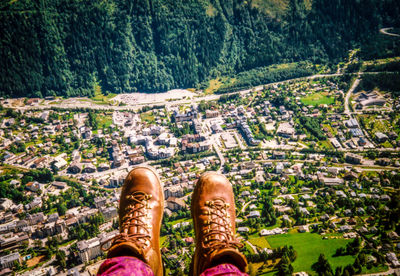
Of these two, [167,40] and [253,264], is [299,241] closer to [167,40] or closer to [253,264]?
[253,264]

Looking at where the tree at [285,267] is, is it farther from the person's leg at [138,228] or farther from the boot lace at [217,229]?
the person's leg at [138,228]

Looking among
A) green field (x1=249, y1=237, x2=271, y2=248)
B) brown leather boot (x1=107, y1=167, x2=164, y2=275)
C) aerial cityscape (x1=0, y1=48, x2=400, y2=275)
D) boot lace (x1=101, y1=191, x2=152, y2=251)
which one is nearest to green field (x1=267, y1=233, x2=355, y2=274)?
aerial cityscape (x1=0, y1=48, x2=400, y2=275)

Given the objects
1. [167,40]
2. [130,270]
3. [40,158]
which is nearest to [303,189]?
[130,270]

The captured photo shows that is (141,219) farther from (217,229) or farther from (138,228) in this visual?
(217,229)

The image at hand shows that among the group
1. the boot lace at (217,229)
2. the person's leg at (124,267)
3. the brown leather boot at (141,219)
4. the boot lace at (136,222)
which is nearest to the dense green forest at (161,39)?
the brown leather boot at (141,219)

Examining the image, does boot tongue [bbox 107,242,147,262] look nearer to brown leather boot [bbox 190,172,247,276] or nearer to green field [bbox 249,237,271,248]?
brown leather boot [bbox 190,172,247,276]

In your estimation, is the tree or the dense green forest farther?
the dense green forest

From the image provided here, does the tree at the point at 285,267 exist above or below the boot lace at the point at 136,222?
below
